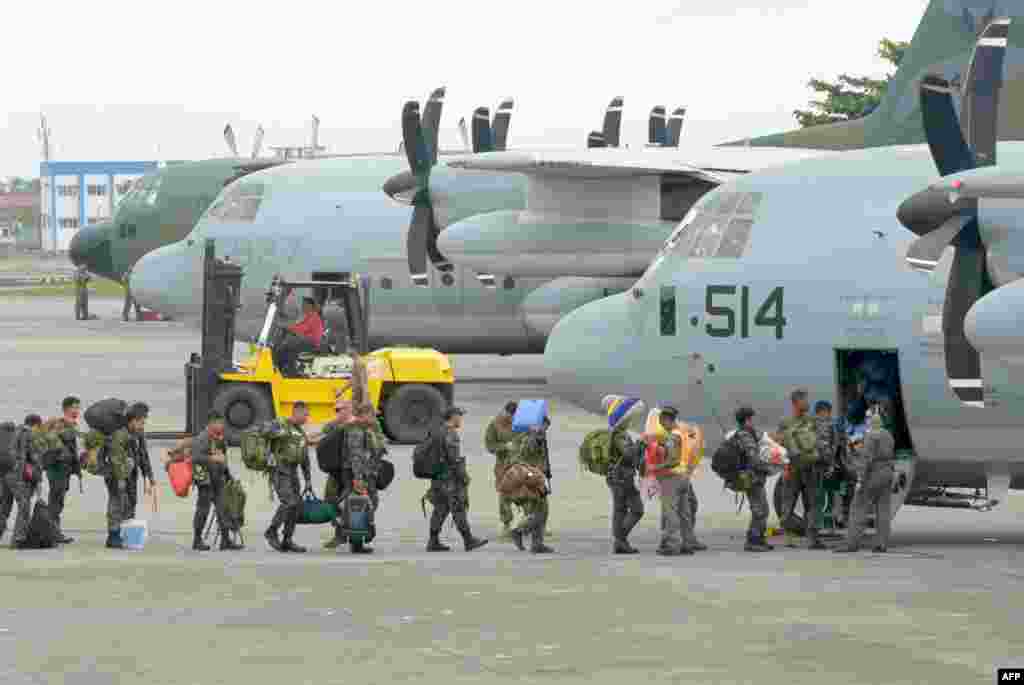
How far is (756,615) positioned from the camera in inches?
778

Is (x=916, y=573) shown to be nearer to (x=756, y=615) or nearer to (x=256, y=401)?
(x=756, y=615)

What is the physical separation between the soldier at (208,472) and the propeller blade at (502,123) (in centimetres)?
2395

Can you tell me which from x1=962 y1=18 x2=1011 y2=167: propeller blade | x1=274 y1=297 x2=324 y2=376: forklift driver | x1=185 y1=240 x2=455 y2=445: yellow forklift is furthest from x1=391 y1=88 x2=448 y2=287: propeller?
x1=962 y1=18 x2=1011 y2=167: propeller blade

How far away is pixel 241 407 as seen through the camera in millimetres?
35500

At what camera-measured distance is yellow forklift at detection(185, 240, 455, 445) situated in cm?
3553

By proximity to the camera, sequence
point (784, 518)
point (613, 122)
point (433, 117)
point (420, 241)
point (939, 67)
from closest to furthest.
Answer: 1. point (784, 518)
2. point (939, 67)
3. point (420, 241)
4. point (433, 117)
5. point (613, 122)

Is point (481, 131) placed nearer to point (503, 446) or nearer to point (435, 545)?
point (503, 446)

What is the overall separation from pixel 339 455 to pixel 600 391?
125 inches

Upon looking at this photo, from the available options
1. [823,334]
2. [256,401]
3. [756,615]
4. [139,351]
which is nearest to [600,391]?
[823,334]

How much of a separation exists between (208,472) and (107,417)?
126 cm

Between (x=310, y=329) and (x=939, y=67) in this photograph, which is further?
(x=939, y=67)

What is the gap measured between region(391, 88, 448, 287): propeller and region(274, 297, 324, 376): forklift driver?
6395 millimetres

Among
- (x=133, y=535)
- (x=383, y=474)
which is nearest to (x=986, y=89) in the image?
(x=383, y=474)

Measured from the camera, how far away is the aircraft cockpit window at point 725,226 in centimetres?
2514
